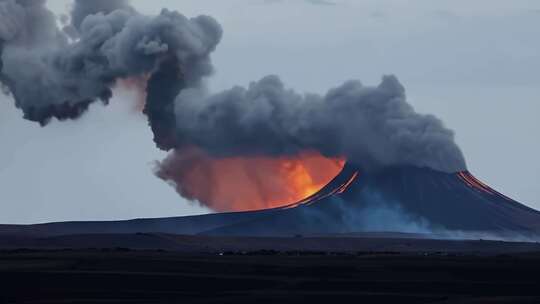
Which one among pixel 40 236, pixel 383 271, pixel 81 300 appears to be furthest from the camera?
pixel 40 236

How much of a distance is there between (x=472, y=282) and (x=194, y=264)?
24818 millimetres

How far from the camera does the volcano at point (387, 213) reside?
606 feet

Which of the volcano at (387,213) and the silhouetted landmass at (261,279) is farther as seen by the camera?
the volcano at (387,213)

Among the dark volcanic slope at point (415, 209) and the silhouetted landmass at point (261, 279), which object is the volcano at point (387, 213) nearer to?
the dark volcanic slope at point (415, 209)

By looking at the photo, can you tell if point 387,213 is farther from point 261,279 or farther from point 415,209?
point 261,279

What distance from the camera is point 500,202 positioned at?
640 feet

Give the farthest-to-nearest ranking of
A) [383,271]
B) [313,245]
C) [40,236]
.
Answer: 1. [40,236]
2. [313,245]
3. [383,271]

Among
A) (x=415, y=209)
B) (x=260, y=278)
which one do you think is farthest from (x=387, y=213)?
(x=260, y=278)

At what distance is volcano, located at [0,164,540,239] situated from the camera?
185 meters

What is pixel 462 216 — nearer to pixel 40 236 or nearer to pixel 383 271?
pixel 40 236

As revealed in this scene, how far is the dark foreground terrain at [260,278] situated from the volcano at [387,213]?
5188 centimetres

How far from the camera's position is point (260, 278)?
94.7m

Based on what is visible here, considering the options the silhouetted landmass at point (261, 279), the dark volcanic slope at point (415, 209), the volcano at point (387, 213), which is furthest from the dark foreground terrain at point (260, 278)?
the dark volcanic slope at point (415, 209)

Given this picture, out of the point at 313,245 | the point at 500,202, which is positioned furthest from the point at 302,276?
the point at 500,202
